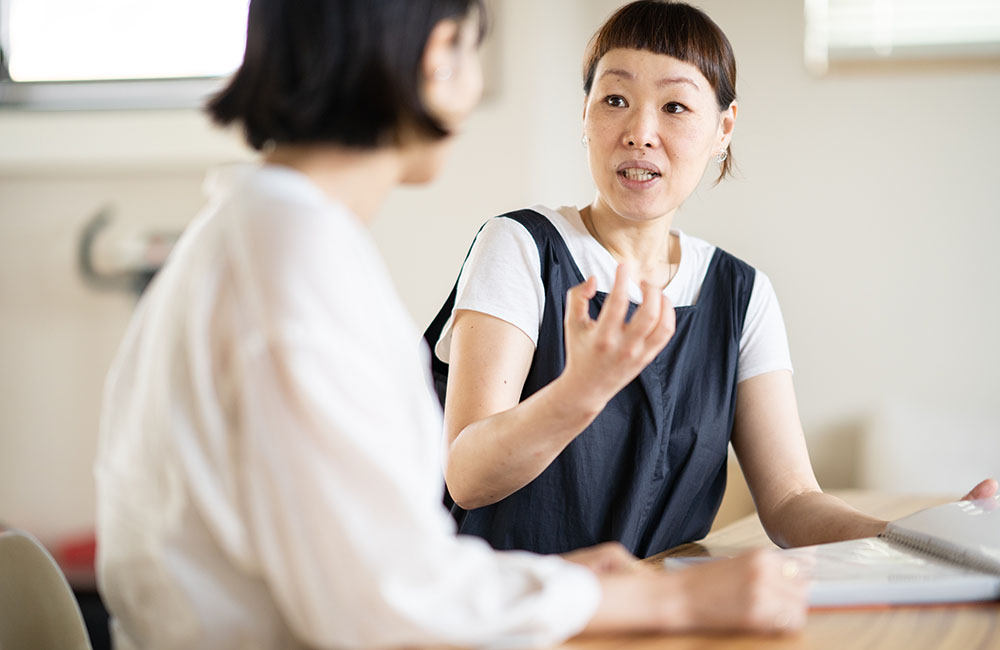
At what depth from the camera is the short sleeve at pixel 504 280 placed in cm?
136

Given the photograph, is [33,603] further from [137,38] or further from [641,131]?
[137,38]

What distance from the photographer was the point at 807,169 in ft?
9.65

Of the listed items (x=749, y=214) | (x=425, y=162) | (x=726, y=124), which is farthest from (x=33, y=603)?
(x=749, y=214)

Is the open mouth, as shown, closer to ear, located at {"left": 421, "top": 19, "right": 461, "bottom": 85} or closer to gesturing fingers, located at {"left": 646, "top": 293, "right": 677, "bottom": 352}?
gesturing fingers, located at {"left": 646, "top": 293, "right": 677, "bottom": 352}

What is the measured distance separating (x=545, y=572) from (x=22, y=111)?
2.84m

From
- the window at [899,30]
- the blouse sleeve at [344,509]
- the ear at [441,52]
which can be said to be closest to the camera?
the blouse sleeve at [344,509]

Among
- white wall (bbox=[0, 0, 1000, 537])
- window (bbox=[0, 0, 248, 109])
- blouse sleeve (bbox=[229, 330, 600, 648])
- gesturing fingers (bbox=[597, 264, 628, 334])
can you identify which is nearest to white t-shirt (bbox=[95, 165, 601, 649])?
blouse sleeve (bbox=[229, 330, 600, 648])

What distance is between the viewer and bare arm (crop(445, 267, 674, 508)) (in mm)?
910

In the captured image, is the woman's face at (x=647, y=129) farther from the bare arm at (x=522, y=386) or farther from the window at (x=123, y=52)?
the window at (x=123, y=52)

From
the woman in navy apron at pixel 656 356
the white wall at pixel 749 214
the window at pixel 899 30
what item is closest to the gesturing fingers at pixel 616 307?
the woman in navy apron at pixel 656 356

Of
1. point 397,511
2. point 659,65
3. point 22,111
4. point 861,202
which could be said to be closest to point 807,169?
point 861,202

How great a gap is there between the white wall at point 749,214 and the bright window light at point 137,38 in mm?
186

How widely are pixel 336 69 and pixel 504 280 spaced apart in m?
Result: 0.69

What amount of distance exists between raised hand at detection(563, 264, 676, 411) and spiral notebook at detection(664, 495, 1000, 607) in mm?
256
